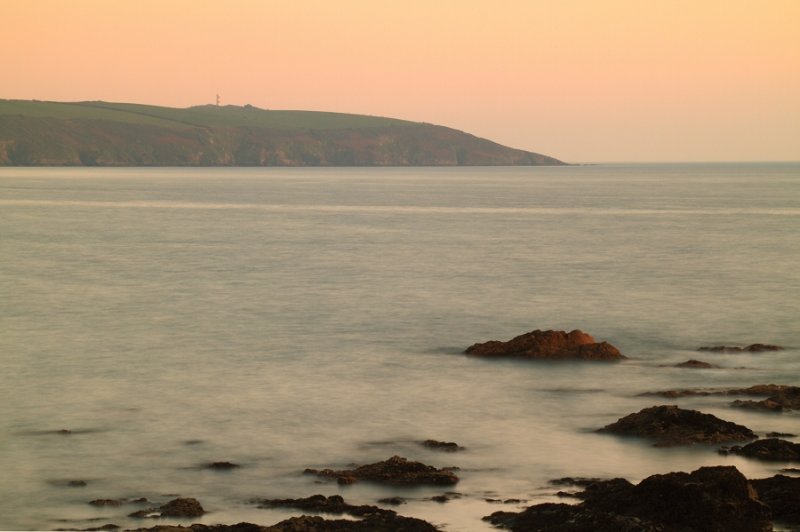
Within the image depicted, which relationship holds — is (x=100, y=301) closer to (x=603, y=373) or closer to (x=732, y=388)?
(x=603, y=373)

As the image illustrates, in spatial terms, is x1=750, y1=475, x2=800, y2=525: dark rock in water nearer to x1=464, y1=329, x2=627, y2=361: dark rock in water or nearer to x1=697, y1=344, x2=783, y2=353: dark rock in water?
x1=464, y1=329, x2=627, y2=361: dark rock in water

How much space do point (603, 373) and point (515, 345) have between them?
9.23 ft

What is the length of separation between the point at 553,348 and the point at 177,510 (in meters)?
14.2

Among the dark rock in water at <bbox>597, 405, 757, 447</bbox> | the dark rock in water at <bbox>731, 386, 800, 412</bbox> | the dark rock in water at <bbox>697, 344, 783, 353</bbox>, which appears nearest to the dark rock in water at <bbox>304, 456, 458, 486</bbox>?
the dark rock in water at <bbox>597, 405, 757, 447</bbox>

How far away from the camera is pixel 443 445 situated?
64.8ft

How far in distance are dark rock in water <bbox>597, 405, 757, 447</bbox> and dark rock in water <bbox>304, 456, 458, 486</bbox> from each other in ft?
12.5

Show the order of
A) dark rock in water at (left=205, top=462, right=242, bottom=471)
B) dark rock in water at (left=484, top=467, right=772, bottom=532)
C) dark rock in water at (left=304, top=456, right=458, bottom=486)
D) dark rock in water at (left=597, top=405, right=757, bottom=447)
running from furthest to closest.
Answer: dark rock in water at (left=597, top=405, right=757, bottom=447) < dark rock in water at (left=205, top=462, right=242, bottom=471) < dark rock in water at (left=304, top=456, right=458, bottom=486) < dark rock in water at (left=484, top=467, right=772, bottom=532)

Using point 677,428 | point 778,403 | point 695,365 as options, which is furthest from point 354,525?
point 695,365

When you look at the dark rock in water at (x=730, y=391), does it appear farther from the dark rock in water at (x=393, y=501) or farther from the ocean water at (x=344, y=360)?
the dark rock in water at (x=393, y=501)

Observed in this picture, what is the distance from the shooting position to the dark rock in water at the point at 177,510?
15.7 metres

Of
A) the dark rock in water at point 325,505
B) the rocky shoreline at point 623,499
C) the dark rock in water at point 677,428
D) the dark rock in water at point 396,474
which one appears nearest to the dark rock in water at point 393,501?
the rocky shoreline at point 623,499

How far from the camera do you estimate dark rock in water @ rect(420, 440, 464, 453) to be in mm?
19547

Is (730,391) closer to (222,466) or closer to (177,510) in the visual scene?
(222,466)

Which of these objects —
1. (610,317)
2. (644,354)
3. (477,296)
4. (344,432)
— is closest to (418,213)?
(477,296)
